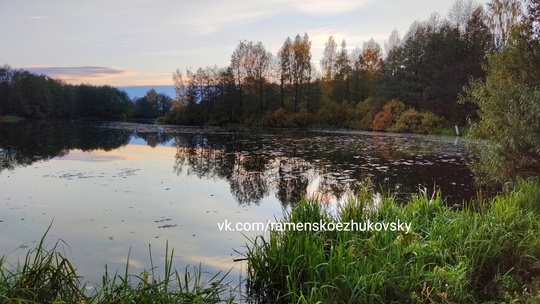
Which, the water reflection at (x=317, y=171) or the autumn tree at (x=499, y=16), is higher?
the autumn tree at (x=499, y=16)

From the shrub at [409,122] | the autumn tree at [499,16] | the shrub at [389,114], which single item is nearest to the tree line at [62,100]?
the shrub at [389,114]

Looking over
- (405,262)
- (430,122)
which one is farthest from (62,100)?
(405,262)

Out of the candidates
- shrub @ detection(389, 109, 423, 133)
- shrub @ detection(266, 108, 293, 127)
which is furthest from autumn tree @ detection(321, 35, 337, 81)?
shrub @ detection(389, 109, 423, 133)

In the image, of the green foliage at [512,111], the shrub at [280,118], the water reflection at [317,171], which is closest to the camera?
the green foliage at [512,111]

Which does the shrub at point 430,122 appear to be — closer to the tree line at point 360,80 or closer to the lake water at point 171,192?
the tree line at point 360,80

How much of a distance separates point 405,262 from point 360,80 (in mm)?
49549

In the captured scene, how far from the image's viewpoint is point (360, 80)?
50.9 metres

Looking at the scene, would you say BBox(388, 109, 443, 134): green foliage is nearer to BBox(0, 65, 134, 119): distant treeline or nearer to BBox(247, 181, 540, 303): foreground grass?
BBox(247, 181, 540, 303): foreground grass

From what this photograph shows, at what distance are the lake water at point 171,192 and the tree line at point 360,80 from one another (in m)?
18.7

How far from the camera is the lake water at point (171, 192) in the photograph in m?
5.59

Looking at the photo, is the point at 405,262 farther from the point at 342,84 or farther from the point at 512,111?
the point at 342,84

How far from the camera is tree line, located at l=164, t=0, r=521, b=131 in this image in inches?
1403

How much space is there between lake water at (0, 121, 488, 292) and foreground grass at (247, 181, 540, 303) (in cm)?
90

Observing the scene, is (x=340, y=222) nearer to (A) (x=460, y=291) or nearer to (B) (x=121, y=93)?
(A) (x=460, y=291)
